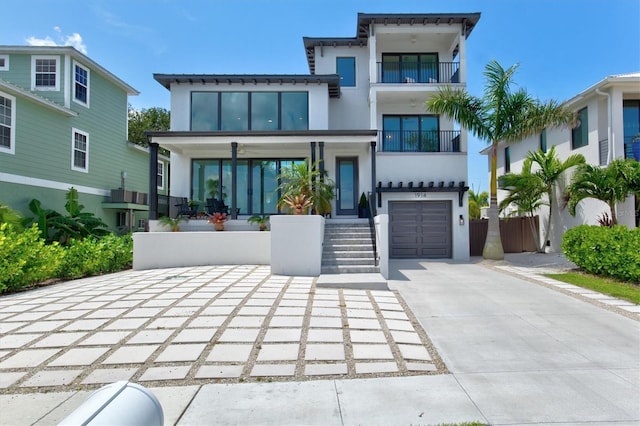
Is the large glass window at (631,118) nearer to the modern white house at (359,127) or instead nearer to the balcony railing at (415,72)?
the modern white house at (359,127)

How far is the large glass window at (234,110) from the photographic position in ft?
46.4

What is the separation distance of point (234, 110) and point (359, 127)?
17.7 ft

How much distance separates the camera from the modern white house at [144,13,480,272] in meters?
13.2

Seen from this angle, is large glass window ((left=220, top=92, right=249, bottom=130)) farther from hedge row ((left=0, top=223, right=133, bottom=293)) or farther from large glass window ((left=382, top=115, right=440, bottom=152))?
hedge row ((left=0, top=223, right=133, bottom=293))

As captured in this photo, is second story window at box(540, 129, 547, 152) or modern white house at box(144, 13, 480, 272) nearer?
modern white house at box(144, 13, 480, 272)

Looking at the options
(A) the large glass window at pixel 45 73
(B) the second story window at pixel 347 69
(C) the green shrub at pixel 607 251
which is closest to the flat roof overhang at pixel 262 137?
(B) the second story window at pixel 347 69

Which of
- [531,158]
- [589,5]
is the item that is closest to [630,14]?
[589,5]

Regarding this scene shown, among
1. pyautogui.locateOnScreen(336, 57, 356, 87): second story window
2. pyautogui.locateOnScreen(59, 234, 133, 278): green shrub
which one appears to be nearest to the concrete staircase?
pyautogui.locateOnScreen(59, 234, 133, 278): green shrub

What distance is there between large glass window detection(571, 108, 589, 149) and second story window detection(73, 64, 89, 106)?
20.4m

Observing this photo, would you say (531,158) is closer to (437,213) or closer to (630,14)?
(437,213)

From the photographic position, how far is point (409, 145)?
563 inches

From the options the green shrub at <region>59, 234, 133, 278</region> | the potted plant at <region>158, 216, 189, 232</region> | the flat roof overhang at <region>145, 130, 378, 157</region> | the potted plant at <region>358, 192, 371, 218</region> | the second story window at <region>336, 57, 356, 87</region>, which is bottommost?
the green shrub at <region>59, 234, 133, 278</region>

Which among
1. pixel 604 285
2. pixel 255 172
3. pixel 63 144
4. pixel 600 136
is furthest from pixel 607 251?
pixel 63 144

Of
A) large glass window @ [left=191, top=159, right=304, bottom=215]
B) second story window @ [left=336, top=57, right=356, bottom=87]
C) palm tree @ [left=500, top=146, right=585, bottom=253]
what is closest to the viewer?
palm tree @ [left=500, top=146, right=585, bottom=253]
